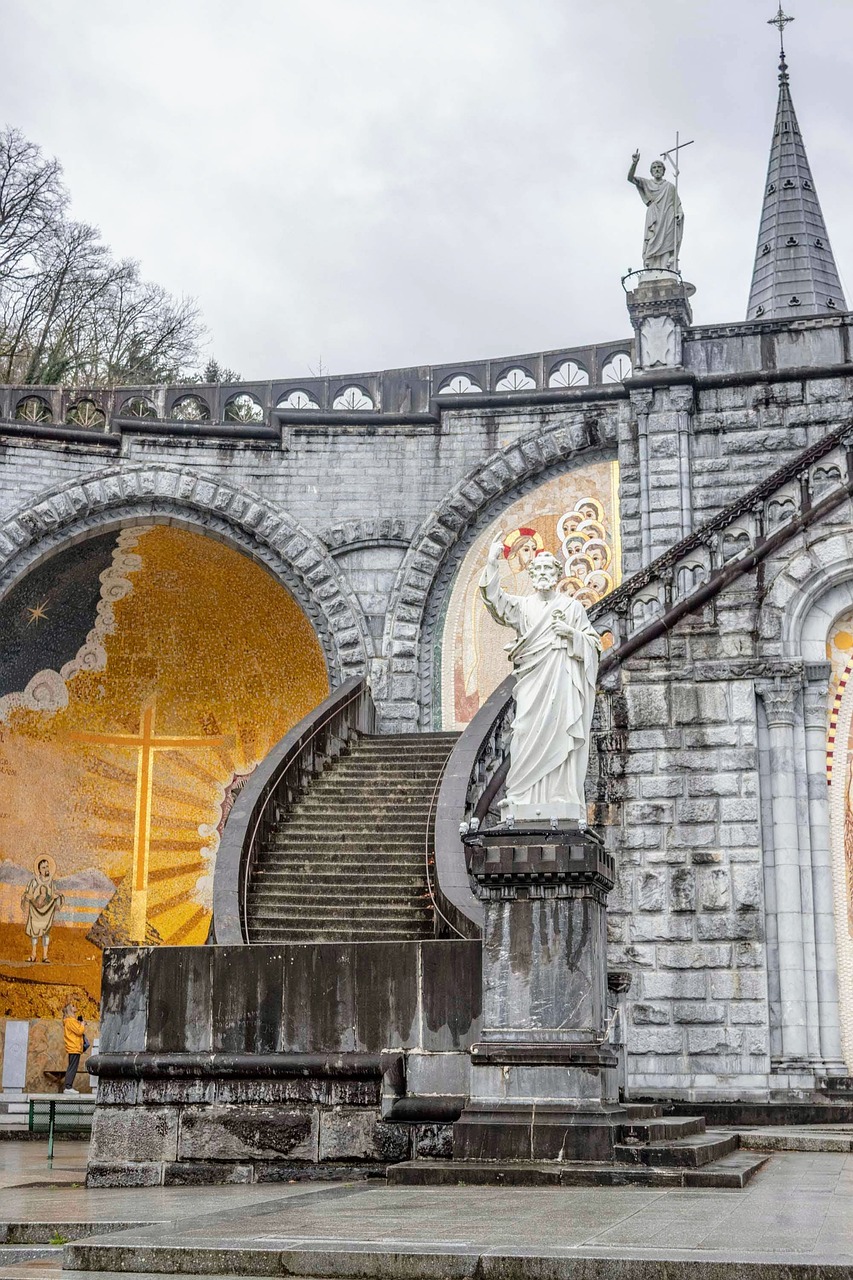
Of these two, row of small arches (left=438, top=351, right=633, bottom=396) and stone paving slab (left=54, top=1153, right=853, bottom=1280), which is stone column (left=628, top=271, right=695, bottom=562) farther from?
stone paving slab (left=54, top=1153, right=853, bottom=1280)

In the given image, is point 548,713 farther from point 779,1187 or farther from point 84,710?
point 84,710

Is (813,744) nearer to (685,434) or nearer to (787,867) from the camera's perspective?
(787,867)

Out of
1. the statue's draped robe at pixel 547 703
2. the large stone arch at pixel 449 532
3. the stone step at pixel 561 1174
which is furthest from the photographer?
the large stone arch at pixel 449 532

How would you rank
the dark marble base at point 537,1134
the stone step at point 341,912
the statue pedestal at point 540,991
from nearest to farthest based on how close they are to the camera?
the dark marble base at point 537,1134 < the statue pedestal at point 540,991 < the stone step at point 341,912

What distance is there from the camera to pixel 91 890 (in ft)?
69.1

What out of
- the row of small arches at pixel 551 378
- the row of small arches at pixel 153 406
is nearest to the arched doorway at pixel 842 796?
the row of small arches at pixel 551 378

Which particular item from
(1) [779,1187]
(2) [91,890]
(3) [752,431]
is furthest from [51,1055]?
(1) [779,1187]

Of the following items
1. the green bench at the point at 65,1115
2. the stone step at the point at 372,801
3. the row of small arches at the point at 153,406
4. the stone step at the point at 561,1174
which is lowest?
the green bench at the point at 65,1115

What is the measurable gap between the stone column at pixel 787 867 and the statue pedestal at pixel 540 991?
431cm

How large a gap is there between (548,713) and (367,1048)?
102 inches

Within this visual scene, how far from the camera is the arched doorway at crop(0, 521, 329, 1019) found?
803 inches

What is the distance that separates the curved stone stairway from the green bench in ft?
10.4

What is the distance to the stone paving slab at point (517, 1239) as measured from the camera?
5258 mm

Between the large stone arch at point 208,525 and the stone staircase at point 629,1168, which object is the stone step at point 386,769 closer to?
the large stone arch at point 208,525
